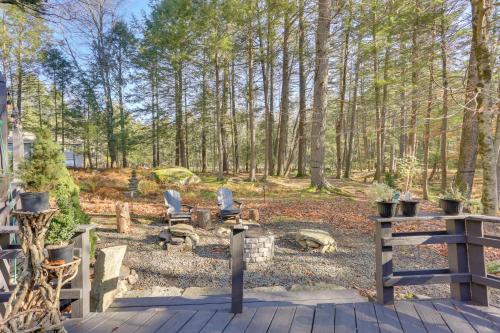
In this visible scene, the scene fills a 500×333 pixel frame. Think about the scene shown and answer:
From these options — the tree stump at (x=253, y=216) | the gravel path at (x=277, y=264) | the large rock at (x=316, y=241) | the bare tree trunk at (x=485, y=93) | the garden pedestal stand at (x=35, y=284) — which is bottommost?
the gravel path at (x=277, y=264)

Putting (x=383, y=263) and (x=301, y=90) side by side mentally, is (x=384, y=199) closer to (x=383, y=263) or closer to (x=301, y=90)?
(x=383, y=263)

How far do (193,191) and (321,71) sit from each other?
18.5ft

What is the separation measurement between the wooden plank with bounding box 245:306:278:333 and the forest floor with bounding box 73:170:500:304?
1.28m

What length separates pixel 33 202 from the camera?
5.65ft

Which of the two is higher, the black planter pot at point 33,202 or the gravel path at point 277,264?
the black planter pot at point 33,202

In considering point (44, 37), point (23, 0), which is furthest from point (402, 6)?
point (44, 37)

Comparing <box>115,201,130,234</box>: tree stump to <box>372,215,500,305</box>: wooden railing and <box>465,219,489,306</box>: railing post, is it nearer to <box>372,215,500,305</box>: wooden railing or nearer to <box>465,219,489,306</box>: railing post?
<box>372,215,500,305</box>: wooden railing

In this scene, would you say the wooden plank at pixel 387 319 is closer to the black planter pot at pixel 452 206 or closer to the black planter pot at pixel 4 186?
the black planter pot at pixel 452 206

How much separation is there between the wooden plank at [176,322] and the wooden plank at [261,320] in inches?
18.1

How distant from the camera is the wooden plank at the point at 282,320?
195cm

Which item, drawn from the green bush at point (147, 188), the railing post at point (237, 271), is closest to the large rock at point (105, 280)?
the railing post at point (237, 271)

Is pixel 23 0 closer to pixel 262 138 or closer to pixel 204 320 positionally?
pixel 204 320

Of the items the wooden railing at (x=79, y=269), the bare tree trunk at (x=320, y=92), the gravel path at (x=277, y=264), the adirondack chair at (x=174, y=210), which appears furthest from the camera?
the bare tree trunk at (x=320, y=92)

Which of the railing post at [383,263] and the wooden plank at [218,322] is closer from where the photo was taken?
the wooden plank at [218,322]
